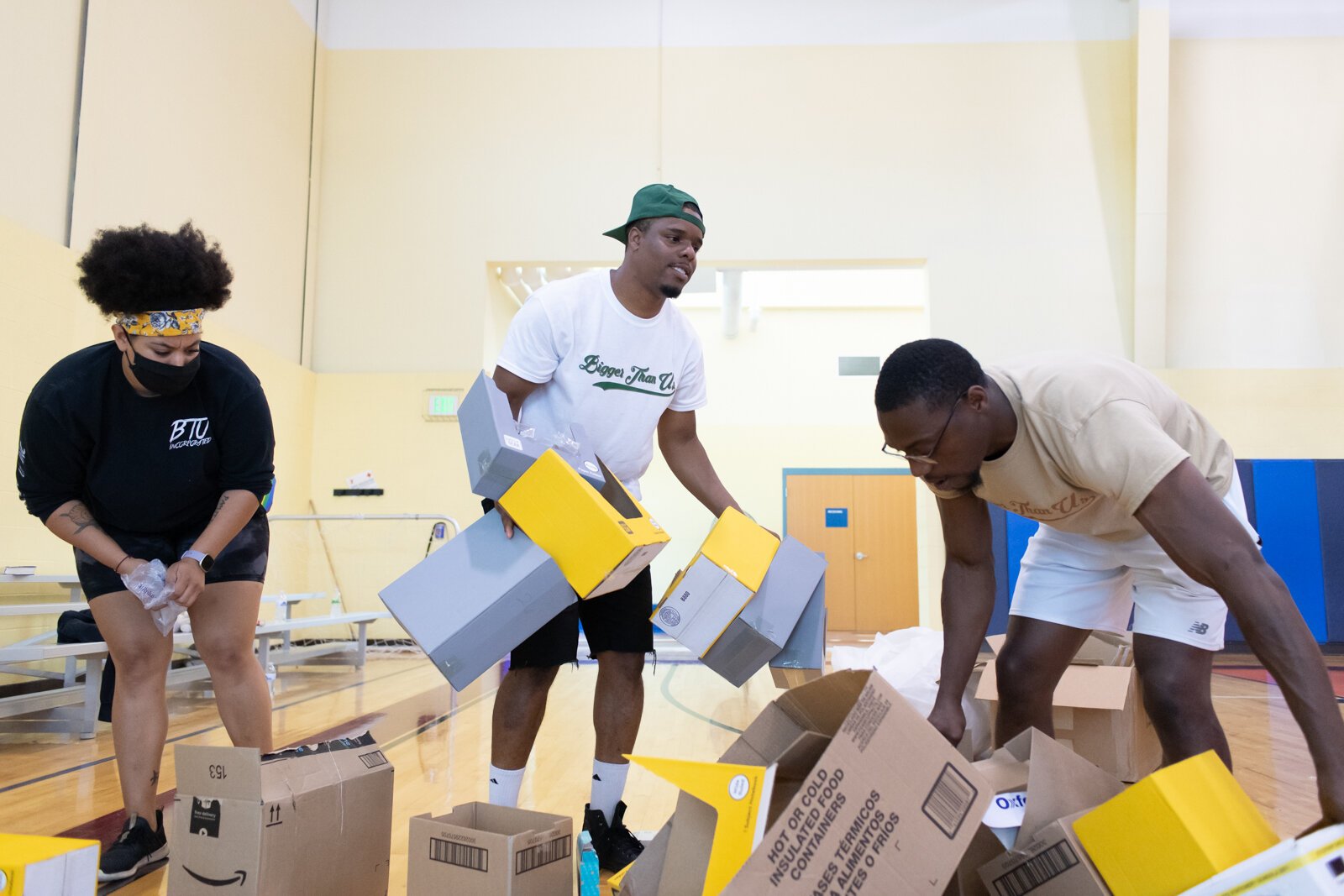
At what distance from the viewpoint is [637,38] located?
7500mm

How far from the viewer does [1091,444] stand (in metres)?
1.48

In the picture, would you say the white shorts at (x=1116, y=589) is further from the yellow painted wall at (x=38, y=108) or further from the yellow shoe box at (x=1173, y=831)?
the yellow painted wall at (x=38, y=108)

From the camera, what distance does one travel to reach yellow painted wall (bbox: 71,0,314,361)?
16.4 feet

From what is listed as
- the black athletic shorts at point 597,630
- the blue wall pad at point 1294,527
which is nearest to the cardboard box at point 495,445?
the black athletic shorts at point 597,630

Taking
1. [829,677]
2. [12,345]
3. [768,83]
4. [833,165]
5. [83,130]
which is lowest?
[829,677]

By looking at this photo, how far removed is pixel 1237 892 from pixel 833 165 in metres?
6.89

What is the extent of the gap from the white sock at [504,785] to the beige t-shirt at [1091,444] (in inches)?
41.8

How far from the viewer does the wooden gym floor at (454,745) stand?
242 centimetres

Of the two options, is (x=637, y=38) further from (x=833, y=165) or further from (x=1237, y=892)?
(x=1237, y=892)

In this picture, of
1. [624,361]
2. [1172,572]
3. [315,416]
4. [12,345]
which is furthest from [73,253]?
[1172,572]

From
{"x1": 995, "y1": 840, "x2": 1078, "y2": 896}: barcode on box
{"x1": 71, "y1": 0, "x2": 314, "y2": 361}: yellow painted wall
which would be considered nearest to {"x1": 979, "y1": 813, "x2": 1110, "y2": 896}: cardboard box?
{"x1": 995, "y1": 840, "x2": 1078, "y2": 896}: barcode on box

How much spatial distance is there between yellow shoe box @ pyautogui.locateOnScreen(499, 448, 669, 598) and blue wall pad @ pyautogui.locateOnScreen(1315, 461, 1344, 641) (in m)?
6.77

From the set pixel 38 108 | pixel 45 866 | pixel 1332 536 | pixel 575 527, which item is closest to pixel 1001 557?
pixel 1332 536

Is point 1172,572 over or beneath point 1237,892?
over
